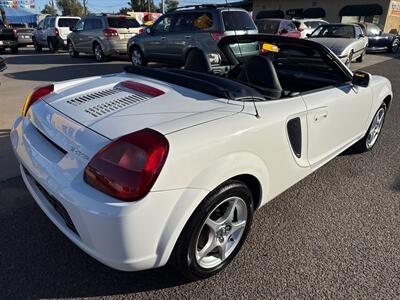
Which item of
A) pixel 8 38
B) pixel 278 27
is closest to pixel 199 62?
pixel 278 27

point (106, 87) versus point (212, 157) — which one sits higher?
point (106, 87)

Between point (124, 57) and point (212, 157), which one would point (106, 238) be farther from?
point (124, 57)

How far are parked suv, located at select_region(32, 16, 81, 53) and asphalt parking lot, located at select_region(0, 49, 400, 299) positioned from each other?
45.2ft

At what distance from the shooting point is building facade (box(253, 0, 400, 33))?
28.5m

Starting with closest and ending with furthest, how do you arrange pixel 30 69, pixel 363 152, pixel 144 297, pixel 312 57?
pixel 144 297 < pixel 312 57 < pixel 363 152 < pixel 30 69

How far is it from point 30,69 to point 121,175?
35.5 ft

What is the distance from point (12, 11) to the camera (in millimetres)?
43031

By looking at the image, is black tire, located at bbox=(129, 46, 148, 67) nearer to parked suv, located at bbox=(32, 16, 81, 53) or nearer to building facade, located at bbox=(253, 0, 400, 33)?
parked suv, located at bbox=(32, 16, 81, 53)

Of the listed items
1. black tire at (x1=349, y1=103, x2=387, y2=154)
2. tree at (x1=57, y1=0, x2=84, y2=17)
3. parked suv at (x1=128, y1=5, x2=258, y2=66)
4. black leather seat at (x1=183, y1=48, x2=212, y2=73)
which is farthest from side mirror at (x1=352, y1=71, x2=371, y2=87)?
tree at (x1=57, y1=0, x2=84, y2=17)

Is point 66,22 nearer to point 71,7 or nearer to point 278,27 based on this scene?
point 278,27

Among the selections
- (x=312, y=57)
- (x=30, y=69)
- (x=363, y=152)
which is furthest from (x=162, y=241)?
(x=30, y=69)

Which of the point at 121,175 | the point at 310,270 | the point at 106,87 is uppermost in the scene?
the point at 106,87

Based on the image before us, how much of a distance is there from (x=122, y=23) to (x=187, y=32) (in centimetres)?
423

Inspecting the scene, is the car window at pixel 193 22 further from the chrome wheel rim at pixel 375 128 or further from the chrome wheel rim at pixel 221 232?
the chrome wheel rim at pixel 221 232
